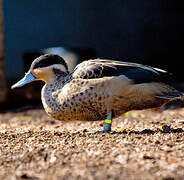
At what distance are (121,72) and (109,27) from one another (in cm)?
733

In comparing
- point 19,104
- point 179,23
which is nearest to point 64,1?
point 179,23

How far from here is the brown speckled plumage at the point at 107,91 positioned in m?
3.45

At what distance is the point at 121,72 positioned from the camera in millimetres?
3498

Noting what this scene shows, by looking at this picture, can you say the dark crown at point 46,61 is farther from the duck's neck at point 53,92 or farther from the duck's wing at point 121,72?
the duck's wing at point 121,72

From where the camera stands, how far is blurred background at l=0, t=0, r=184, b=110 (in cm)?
1049

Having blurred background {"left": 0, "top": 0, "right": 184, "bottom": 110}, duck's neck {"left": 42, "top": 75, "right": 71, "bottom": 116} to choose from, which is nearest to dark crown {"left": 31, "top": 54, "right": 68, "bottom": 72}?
duck's neck {"left": 42, "top": 75, "right": 71, "bottom": 116}

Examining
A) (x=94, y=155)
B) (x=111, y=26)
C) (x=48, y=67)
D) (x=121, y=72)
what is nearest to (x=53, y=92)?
(x=48, y=67)

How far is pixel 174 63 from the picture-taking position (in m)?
10.6

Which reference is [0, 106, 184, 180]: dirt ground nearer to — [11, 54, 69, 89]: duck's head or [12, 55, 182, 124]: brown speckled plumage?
[12, 55, 182, 124]: brown speckled plumage

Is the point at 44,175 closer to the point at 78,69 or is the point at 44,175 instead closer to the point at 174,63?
the point at 78,69

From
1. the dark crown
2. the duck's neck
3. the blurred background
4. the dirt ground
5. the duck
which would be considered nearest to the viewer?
the dirt ground

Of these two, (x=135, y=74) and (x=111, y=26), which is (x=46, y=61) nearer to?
(x=135, y=74)

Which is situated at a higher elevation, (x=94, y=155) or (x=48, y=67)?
(x=48, y=67)

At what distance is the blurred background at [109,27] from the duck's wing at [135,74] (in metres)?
6.80
